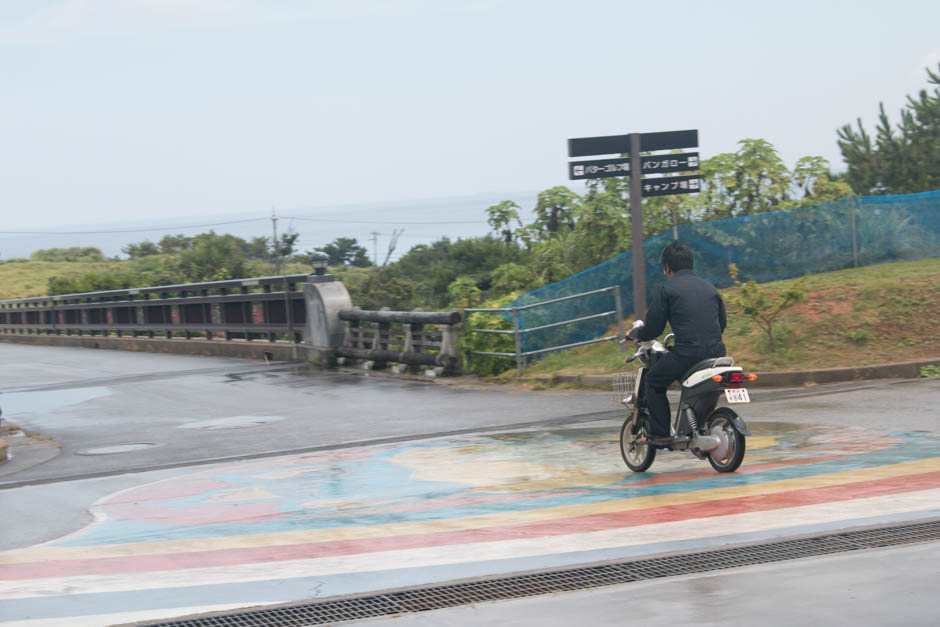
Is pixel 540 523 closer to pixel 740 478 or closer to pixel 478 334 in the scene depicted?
pixel 740 478

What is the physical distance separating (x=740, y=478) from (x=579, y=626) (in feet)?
12.0

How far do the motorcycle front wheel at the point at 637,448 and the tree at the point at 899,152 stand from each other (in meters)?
21.3

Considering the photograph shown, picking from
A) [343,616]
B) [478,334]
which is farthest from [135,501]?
[478,334]

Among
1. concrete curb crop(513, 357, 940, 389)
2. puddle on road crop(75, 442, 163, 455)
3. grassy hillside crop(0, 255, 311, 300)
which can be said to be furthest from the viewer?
grassy hillside crop(0, 255, 311, 300)

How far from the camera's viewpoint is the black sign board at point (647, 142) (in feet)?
51.8

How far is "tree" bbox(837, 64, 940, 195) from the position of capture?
2745 centimetres

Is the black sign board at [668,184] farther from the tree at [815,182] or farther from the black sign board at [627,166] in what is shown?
the tree at [815,182]

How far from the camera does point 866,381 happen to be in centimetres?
1352

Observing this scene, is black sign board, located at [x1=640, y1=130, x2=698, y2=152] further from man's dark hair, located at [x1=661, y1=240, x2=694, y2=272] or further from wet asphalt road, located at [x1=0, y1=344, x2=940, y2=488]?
man's dark hair, located at [x1=661, y1=240, x2=694, y2=272]

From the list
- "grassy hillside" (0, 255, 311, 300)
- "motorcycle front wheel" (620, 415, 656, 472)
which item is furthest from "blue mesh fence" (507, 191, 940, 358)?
"grassy hillside" (0, 255, 311, 300)

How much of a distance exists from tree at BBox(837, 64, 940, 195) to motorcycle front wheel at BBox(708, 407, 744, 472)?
71.2 feet

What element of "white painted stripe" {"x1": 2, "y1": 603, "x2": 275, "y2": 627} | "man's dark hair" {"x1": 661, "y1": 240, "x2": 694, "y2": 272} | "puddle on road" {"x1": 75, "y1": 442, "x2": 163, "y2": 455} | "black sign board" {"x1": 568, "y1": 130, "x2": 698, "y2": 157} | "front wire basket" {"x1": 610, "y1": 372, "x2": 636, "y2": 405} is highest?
"black sign board" {"x1": 568, "y1": 130, "x2": 698, "y2": 157}

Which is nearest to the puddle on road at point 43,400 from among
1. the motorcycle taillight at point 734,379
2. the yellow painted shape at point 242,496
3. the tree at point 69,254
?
the yellow painted shape at point 242,496

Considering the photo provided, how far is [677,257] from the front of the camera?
8383mm
